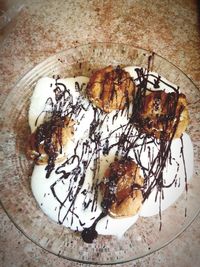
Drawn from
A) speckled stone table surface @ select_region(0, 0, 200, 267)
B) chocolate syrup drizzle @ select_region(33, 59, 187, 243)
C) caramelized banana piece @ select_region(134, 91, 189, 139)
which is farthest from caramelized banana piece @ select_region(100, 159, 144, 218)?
speckled stone table surface @ select_region(0, 0, 200, 267)

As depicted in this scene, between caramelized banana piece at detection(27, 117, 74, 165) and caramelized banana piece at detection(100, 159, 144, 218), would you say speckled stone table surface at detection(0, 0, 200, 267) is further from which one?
caramelized banana piece at detection(100, 159, 144, 218)

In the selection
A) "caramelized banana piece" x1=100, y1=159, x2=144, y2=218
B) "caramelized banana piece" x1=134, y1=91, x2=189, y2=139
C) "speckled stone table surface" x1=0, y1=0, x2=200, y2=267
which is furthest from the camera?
"speckled stone table surface" x1=0, y1=0, x2=200, y2=267

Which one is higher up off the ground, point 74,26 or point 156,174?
point 74,26

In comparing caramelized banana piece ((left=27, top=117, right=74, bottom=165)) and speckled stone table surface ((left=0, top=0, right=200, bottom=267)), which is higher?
speckled stone table surface ((left=0, top=0, right=200, bottom=267))

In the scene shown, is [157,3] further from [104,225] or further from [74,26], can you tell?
[104,225]

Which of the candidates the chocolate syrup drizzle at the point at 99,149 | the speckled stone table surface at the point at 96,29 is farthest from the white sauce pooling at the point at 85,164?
the speckled stone table surface at the point at 96,29

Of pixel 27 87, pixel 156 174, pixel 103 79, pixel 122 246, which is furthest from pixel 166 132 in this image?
pixel 27 87

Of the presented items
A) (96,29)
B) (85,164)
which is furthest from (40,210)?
(96,29)
